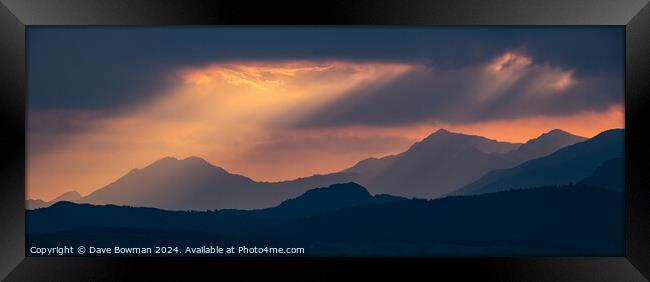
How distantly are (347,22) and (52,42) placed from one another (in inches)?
95.4

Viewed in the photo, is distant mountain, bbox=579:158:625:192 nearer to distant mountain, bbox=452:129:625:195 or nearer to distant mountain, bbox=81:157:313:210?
distant mountain, bbox=452:129:625:195

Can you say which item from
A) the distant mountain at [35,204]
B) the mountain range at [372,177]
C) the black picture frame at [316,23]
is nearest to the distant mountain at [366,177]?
the mountain range at [372,177]

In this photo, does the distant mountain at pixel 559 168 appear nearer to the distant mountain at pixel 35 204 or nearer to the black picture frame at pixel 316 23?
the black picture frame at pixel 316 23

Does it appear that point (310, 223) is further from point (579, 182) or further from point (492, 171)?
point (579, 182)

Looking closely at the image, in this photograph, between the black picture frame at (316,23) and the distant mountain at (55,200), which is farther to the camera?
the distant mountain at (55,200)

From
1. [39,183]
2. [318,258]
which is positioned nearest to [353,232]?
[318,258]

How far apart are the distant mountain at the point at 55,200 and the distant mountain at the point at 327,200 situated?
1217mm

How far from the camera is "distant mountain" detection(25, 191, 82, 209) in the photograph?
10.5 meters

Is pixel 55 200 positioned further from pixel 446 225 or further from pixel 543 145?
pixel 543 145

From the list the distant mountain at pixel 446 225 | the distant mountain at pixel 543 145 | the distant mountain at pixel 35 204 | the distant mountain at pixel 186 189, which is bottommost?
the distant mountain at pixel 446 225

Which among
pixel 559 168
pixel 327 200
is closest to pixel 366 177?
pixel 327 200

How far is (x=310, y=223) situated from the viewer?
34.7ft

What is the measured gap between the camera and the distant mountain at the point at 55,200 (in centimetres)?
1054

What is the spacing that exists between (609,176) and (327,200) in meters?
2.33
